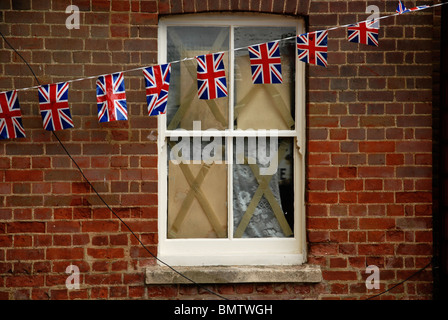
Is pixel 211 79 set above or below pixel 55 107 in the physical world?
above

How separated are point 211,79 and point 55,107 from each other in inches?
45.8

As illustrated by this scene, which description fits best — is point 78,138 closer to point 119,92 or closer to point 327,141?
point 119,92

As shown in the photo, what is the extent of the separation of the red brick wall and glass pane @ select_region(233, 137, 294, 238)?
22cm

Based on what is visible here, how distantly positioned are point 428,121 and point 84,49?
2.72 m

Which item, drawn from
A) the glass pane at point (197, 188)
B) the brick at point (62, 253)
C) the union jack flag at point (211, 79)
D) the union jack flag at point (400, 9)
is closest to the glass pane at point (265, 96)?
the glass pane at point (197, 188)

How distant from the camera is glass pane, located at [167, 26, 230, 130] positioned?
414 cm

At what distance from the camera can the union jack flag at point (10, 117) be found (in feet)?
12.4

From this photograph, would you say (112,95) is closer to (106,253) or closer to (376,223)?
(106,253)

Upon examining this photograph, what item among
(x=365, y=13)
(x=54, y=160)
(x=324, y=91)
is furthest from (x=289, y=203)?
(x=54, y=160)

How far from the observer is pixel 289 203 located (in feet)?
13.8

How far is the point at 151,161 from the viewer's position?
4.02 meters
